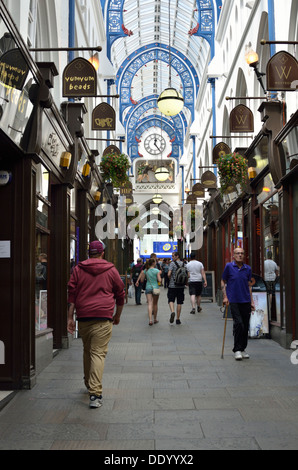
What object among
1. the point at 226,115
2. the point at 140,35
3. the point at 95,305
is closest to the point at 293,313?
the point at 95,305

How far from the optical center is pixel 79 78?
10.5m

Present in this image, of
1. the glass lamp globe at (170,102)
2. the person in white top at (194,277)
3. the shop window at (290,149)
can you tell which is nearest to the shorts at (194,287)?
the person in white top at (194,277)

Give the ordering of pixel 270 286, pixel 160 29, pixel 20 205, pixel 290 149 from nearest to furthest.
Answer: pixel 20 205 → pixel 290 149 → pixel 270 286 → pixel 160 29

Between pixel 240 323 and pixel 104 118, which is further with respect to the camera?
pixel 104 118

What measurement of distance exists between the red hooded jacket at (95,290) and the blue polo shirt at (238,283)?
117 inches

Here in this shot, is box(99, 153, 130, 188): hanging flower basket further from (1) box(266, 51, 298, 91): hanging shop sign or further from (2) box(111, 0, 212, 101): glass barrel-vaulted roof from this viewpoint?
(2) box(111, 0, 212, 101): glass barrel-vaulted roof

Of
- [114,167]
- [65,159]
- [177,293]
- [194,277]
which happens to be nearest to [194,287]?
[194,277]

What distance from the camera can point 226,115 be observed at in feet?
69.7

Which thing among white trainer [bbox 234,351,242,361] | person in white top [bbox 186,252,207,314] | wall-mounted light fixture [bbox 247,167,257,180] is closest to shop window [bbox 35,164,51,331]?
Result: white trainer [bbox 234,351,242,361]

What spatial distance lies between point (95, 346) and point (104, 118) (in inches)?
380

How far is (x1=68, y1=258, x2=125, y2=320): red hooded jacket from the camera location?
6.28 m

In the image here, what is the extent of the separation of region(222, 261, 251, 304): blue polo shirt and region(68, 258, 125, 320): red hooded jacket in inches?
117

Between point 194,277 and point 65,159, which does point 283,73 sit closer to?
point 65,159

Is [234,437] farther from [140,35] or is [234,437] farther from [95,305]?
[140,35]
